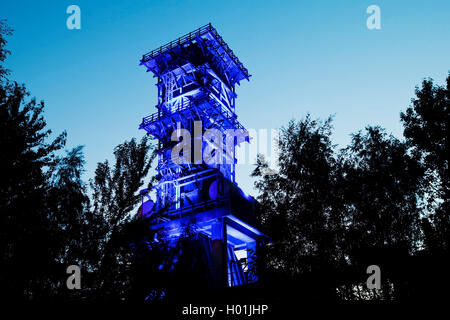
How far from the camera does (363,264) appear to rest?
30.0 ft

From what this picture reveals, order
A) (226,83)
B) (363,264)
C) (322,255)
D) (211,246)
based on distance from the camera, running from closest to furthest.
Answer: (363,264) < (322,255) < (211,246) < (226,83)

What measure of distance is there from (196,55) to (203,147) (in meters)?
10.3

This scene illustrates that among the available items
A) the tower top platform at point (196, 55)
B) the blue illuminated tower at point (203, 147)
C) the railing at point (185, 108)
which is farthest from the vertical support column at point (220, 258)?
the tower top platform at point (196, 55)

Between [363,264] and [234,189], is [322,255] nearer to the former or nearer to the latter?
[234,189]

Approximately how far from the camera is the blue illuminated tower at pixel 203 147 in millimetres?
26359

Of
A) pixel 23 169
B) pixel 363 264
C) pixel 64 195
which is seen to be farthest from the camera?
pixel 64 195

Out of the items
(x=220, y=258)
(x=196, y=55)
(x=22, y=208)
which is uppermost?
(x=196, y=55)

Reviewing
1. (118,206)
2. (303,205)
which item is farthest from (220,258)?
(118,206)

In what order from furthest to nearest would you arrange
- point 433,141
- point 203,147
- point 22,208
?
point 203,147 → point 433,141 → point 22,208

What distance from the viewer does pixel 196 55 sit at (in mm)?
35750

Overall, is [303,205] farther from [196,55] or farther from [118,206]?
[196,55]

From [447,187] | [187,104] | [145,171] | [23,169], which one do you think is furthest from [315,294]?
[187,104]

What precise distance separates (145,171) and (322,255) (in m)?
11.8

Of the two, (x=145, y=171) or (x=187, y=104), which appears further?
(x=187, y=104)
